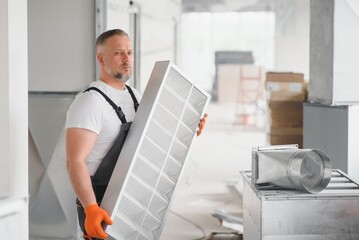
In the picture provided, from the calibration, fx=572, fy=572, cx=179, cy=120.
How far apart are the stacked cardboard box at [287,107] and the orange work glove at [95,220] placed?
11.1 feet

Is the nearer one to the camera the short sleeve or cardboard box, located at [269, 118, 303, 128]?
the short sleeve

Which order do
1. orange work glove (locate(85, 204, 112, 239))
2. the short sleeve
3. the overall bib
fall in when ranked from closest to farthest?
orange work glove (locate(85, 204, 112, 239))
the short sleeve
the overall bib

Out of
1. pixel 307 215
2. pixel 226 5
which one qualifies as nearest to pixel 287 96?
pixel 307 215

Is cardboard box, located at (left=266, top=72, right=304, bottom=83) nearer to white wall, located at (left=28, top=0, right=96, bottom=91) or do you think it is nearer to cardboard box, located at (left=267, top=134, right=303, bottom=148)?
cardboard box, located at (left=267, top=134, right=303, bottom=148)

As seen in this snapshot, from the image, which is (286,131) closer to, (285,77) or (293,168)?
(285,77)

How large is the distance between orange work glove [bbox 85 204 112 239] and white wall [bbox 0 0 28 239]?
293mm

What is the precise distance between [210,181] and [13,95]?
4800 mm

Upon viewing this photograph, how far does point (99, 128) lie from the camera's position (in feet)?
8.20

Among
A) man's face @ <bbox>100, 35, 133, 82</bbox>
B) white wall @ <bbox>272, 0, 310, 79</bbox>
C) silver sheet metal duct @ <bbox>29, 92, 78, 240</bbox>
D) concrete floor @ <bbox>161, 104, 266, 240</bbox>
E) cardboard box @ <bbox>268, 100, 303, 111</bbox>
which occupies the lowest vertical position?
concrete floor @ <bbox>161, 104, 266, 240</bbox>

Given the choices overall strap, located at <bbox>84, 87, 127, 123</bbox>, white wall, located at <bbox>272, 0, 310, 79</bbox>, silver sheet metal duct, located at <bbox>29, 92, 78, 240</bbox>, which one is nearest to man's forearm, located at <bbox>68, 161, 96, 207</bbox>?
overall strap, located at <bbox>84, 87, 127, 123</bbox>

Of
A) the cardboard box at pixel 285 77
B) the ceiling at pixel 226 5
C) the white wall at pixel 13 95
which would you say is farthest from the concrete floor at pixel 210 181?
the ceiling at pixel 226 5

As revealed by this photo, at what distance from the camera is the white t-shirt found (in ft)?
8.10

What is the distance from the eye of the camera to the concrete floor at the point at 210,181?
4.72 metres

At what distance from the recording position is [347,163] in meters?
3.72
